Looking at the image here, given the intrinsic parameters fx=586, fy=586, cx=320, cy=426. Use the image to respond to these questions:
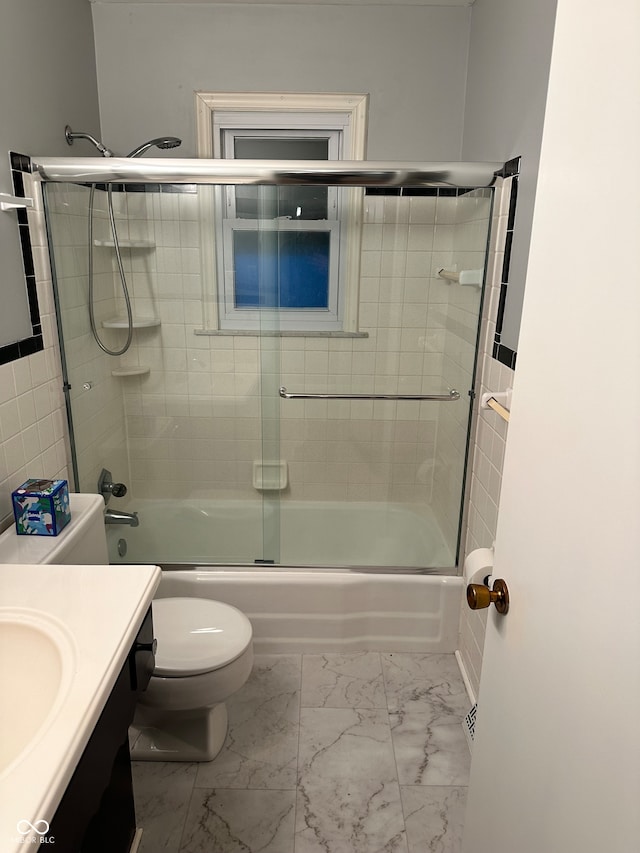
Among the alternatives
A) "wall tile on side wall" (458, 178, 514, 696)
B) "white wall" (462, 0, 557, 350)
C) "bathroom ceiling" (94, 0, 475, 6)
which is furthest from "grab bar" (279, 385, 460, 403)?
"bathroom ceiling" (94, 0, 475, 6)

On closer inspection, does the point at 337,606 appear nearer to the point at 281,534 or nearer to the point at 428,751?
the point at 281,534

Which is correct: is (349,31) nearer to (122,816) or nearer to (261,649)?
(261,649)

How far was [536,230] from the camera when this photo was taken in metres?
0.83

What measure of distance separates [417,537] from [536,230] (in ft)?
5.81

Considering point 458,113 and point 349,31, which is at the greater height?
point 349,31

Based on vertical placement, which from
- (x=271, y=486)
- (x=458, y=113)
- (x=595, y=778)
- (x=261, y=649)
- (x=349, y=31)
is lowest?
(x=261, y=649)

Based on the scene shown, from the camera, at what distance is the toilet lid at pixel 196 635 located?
1584mm

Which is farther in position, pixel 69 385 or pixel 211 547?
pixel 211 547

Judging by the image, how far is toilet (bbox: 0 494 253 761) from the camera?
5.06 ft

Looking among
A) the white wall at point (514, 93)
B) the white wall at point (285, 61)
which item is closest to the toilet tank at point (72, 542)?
the white wall at point (514, 93)

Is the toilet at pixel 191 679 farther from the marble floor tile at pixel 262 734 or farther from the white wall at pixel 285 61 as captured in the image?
the white wall at pixel 285 61

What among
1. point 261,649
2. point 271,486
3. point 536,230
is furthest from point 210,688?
point 536,230

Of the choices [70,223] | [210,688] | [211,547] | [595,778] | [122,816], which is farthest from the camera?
[211,547]

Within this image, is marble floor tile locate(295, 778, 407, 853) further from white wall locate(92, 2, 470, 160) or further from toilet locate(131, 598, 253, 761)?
white wall locate(92, 2, 470, 160)
